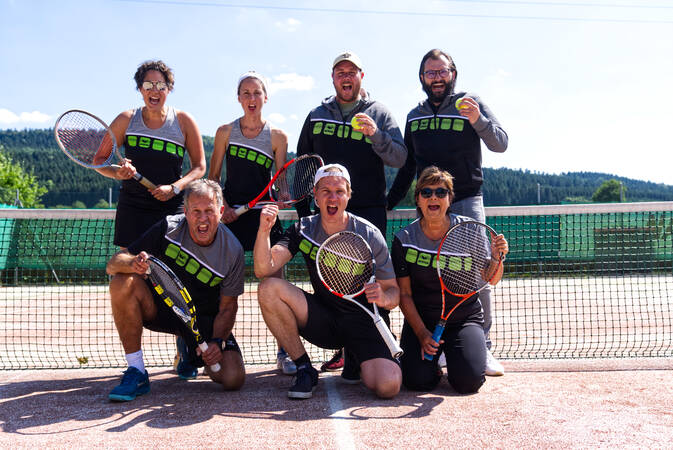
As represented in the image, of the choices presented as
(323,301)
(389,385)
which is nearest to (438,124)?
(323,301)

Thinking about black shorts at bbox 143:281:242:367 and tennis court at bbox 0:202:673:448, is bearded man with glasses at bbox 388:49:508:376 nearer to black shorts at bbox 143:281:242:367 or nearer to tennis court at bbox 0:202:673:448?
tennis court at bbox 0:202:673:448

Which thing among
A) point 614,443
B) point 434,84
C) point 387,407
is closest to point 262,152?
point 434,84

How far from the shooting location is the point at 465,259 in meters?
3.84

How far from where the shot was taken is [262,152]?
14.0ft

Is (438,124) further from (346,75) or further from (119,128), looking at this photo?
(119,128)

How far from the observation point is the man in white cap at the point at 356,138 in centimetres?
422

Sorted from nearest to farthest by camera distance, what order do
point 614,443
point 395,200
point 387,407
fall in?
point 614,443
point 387,407
point 395,200

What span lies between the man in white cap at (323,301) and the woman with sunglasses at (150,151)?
3.30 feet

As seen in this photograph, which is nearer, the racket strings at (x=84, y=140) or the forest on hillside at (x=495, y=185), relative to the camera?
the racket strings at (x=84, y=140)

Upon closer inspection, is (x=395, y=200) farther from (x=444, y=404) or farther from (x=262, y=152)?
(x=444, y=404)

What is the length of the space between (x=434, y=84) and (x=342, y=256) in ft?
5.22

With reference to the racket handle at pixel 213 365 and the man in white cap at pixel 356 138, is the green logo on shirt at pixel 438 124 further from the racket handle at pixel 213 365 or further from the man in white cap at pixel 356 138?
the racket handle at pixel 213 365

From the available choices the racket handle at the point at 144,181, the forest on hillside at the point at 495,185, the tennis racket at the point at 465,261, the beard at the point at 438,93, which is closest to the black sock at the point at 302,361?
the tennis racket at the point at 465,261

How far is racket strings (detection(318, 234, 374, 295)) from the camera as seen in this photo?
12.2 ft
